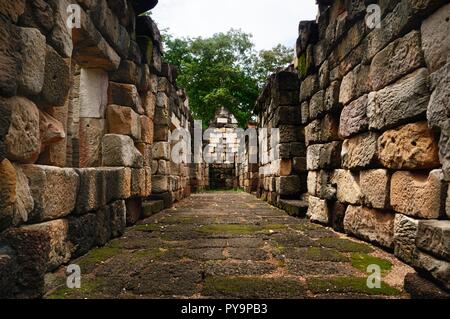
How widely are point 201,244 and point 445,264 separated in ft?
6.53

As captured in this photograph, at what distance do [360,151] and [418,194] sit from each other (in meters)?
1.03

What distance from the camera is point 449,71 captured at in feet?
6.40

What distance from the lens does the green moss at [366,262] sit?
92.3 inches

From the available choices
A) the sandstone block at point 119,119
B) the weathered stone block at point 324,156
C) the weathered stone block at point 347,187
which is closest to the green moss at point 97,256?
the sandstone block at point 119,119

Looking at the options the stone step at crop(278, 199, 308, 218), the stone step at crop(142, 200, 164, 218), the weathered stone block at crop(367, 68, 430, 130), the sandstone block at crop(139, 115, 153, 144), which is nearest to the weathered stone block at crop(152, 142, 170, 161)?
the stone step at crop(142, 200, 164, 218)

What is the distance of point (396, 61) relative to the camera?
265 centimetres

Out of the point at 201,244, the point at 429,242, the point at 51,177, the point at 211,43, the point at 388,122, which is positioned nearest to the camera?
the point at 429,242

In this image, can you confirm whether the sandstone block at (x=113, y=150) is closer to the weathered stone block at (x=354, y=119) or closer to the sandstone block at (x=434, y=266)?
the weathered stone block at (x=354, y=119)

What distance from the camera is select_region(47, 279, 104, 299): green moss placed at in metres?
1.82

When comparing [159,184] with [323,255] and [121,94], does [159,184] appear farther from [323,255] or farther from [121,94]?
[323,255]

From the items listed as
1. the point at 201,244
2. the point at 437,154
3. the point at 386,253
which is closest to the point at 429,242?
the point at 437,154

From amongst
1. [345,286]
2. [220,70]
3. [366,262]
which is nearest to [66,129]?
[345,286]
